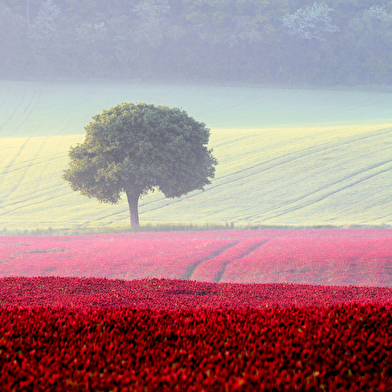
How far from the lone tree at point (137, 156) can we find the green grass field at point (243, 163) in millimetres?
3943

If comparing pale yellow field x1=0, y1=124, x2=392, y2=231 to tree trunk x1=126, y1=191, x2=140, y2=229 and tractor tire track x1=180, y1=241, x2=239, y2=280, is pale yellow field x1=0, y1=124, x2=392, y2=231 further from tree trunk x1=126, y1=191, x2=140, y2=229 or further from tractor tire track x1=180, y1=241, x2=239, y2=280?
tractor tire track x1=180, y1=241, x2=239, y2=280

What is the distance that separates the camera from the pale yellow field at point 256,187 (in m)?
44.3

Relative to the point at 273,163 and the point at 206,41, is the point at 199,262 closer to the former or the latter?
the point at 273,163

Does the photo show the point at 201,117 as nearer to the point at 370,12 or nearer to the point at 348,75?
the point at 348,75

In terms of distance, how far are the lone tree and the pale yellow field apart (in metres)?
4.38

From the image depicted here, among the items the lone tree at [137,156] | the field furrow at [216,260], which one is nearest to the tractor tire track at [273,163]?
the lone tree at [137,156]

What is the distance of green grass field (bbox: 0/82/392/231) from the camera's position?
45.2 metres

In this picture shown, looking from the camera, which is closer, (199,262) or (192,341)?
(192,341)

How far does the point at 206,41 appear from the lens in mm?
115000

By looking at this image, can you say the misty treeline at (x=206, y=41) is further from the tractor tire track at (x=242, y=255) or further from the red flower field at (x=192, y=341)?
the red flower field at (x=192, y=341)

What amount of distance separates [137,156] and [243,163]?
24.8m

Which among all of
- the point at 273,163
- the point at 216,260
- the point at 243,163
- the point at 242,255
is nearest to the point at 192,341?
the point at 216,260

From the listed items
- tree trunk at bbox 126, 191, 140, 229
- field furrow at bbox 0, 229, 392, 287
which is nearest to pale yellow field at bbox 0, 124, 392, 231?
tree trunk at bbox 126, 191, 140, 229

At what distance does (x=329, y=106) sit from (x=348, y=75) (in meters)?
13.9
